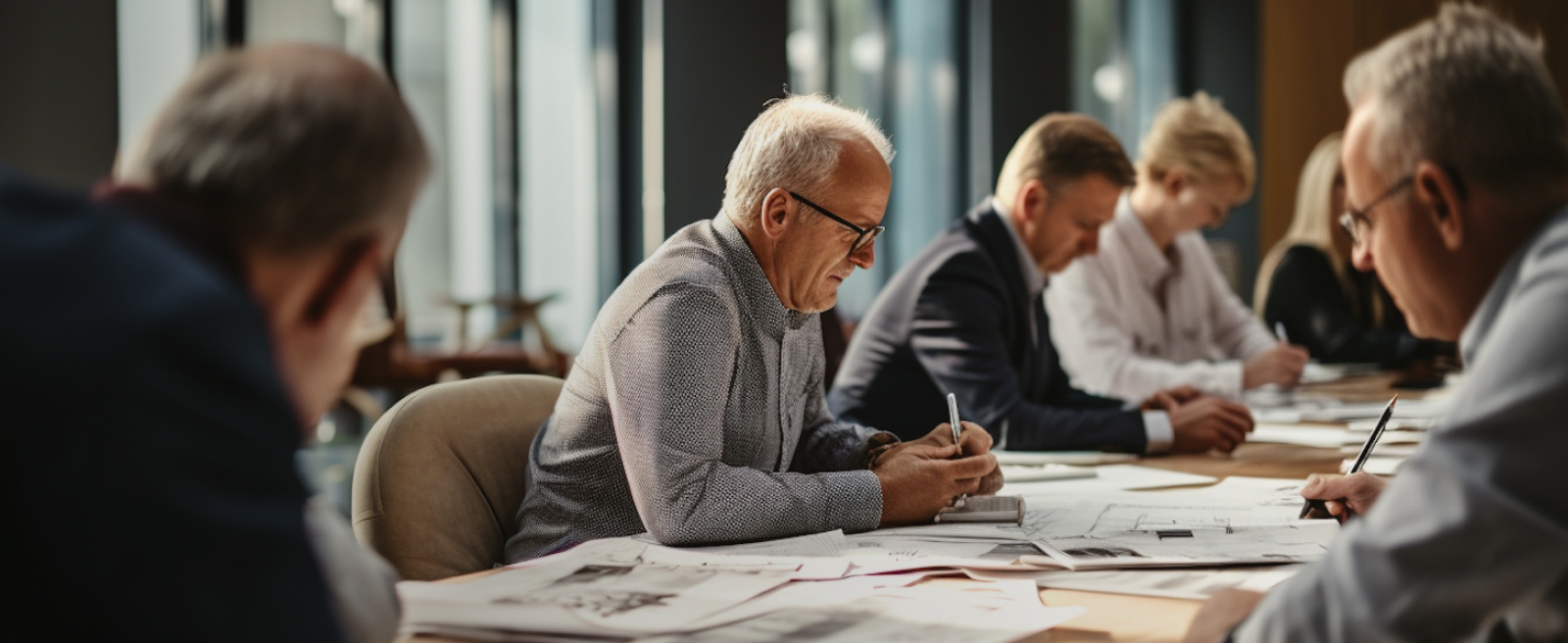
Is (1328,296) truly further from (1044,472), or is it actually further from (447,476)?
(447,476)

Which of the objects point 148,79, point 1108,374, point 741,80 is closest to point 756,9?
point 741,80

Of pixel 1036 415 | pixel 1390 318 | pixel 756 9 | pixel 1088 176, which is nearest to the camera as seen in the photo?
→ pixel 1036 415

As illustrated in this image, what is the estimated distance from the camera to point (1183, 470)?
2.23m

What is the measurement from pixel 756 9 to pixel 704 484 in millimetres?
5082

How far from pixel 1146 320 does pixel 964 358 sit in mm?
1464

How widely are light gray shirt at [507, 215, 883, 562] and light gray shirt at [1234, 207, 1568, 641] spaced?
759 mm

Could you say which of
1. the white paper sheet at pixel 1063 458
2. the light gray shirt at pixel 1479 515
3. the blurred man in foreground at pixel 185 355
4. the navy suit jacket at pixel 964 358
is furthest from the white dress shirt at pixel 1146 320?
the blurred man in foreground at pixel 185 355

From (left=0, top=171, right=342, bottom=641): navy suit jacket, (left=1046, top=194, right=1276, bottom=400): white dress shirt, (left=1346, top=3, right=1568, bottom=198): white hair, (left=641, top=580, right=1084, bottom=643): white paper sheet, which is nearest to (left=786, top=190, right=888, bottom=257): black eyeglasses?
(left=641, top=580, right=1084, bottom=643): white paper sheet

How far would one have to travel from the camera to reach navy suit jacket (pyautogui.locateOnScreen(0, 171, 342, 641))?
0.62 m

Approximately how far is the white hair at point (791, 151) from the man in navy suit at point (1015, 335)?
80cm

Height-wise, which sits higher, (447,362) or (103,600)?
(103,600)

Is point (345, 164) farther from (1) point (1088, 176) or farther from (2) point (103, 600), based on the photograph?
(1) point (1088, 176)

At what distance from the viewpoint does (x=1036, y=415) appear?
2504mm

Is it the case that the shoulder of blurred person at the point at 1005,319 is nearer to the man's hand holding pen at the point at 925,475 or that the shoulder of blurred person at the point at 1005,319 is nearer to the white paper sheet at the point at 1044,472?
the white paper sheet at the point at 1044,472
